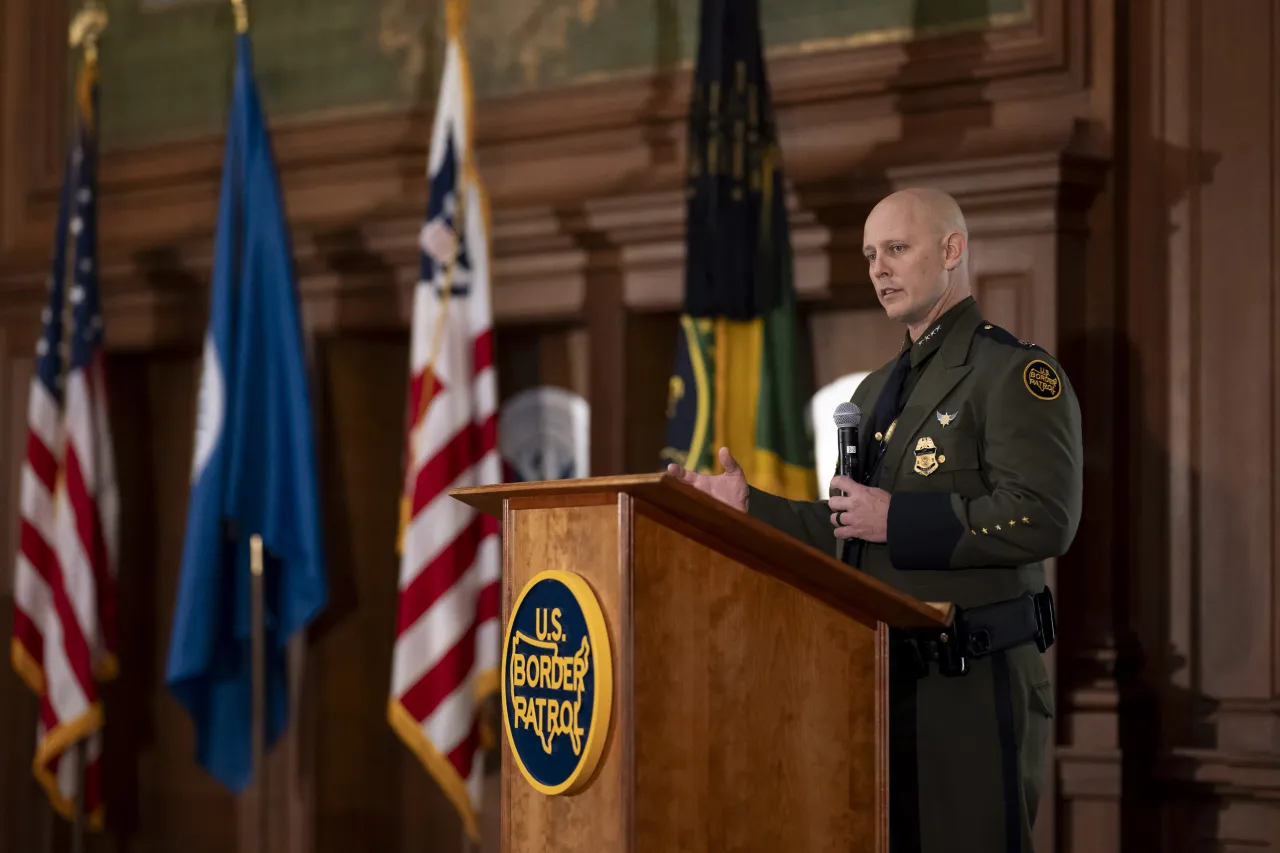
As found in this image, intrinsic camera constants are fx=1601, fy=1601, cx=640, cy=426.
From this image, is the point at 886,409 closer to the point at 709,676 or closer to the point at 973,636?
the point at 973,636

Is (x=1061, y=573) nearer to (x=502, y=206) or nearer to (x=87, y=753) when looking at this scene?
(x=502, y=206)

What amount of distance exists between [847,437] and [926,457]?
16 centimetres

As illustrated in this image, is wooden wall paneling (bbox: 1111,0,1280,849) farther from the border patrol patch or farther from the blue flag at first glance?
the blue flag

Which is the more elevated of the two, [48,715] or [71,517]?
[71,517]

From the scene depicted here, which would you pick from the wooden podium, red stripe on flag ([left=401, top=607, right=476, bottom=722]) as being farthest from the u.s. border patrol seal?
red stripe on flag ([left=401, top=607, right=476, bottom=722])

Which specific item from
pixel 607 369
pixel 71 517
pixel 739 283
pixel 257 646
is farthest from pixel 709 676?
pixel 71 517

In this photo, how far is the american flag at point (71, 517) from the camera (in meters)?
5.63

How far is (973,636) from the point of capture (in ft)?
8.23

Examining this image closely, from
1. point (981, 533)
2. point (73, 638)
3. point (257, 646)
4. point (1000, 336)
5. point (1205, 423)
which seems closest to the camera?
point (981, 533)

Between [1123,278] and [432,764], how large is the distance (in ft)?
8.29

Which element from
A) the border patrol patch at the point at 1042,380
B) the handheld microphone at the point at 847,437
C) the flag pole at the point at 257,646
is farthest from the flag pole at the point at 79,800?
the border patrol patch at the point at 1042,380

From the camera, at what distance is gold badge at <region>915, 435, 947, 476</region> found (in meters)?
2.59

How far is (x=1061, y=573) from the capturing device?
432 centimetres

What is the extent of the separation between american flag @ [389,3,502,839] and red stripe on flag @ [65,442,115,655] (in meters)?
1.33
